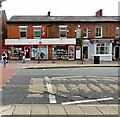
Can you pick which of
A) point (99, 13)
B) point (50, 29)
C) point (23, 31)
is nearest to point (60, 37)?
point (50, 29)

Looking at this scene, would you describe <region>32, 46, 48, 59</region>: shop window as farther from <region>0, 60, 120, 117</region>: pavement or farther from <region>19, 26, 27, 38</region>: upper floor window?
<region>0, 60, 120, 117</region>: pavement

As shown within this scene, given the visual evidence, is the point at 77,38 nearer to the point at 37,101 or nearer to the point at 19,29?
the point at 19,29

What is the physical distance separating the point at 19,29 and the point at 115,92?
3572cm

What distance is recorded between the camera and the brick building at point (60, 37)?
46906mm

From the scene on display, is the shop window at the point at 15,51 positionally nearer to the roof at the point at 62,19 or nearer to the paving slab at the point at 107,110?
the roof at the point at 62,19

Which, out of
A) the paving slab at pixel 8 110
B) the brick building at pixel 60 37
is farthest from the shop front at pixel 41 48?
the paving slab at pixel 8 110

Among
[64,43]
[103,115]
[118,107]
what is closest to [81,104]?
[118,107]

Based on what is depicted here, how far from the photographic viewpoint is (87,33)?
47750mm

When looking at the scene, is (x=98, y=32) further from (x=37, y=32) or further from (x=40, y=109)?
(x=40, y=109)

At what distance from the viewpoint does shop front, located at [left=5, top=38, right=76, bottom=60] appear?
4669 centimetres

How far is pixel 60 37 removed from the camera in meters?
47.4

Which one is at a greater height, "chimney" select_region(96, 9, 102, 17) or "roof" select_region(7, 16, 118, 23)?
"chimney" select_region(96, 9, 102, 17)

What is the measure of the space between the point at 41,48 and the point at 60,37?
338 centimetres

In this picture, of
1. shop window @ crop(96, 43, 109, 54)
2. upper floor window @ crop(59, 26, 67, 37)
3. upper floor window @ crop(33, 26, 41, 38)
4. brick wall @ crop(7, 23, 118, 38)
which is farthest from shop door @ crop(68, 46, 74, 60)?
upper floor window @ crop(33, 26, 41, 38)
